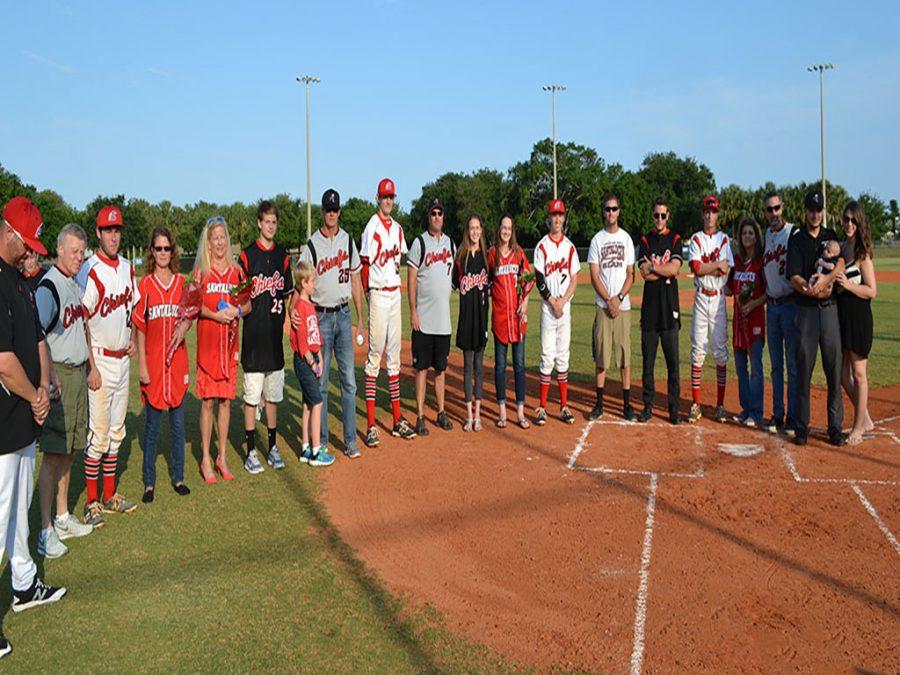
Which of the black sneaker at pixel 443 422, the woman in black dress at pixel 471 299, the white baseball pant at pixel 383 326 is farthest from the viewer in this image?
the black sneaker at pixel 443 422

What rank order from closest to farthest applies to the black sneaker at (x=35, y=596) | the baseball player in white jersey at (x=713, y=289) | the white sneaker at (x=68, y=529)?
the black sneaker at (x=35, y=596)
the white sneaker at (x=68, y=529)
the baseball player in white jersey at (x=713, y=289)

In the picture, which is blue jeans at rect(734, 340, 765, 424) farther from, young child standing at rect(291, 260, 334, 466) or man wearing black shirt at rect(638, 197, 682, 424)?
young child standing at rect(291, 260, 334, 466)

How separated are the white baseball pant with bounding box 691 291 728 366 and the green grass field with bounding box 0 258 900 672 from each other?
5.18 metres

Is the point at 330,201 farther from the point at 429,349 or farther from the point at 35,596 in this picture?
the point at 35,596

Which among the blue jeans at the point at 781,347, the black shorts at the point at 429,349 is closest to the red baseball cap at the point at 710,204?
the blue jeans at the point at 781,347

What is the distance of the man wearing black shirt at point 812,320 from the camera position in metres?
7.30

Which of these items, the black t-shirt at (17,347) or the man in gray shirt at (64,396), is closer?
the black t-shirt at (17,347)

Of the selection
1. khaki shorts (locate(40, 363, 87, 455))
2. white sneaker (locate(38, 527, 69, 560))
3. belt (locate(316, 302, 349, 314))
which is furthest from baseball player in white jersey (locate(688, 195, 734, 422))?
white sneaker (locate(38, 527, 69, 560))

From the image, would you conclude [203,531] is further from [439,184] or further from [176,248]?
[439,184]

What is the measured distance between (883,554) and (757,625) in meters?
1.54

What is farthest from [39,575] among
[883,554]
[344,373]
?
[883,554]

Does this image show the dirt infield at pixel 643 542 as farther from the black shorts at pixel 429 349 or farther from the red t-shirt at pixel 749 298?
the red t-shirt at pixel 749 298

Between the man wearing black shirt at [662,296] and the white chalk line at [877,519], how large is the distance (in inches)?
99.6

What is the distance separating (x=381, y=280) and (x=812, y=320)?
15.2 ft
